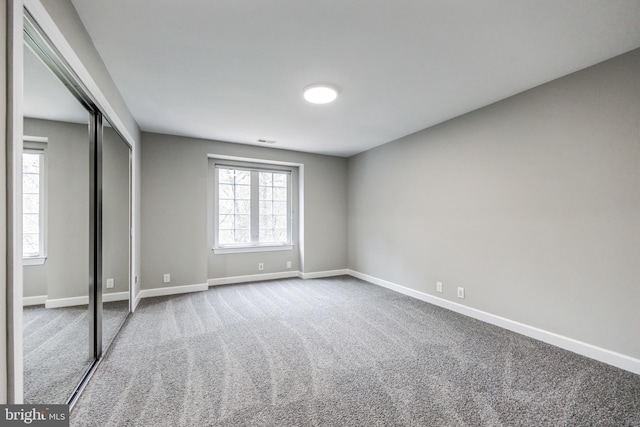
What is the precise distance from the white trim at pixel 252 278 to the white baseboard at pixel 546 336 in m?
2.34

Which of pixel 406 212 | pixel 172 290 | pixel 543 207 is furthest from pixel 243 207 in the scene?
pixel 543 207

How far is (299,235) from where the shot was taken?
214 inches

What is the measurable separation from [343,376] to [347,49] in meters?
2.51

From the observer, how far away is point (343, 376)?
2.07 metres

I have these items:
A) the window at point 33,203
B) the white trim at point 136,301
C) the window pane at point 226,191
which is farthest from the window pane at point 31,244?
the window pane at point 226,191

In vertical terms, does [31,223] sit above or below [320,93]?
below

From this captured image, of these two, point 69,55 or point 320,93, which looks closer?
point 69,55

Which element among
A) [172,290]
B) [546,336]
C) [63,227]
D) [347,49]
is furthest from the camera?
[172,290]

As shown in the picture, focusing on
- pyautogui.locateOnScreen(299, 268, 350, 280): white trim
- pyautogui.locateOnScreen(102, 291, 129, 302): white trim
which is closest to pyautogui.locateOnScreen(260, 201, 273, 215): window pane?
pyautogui.locateOnScreen(299, 268, 350, 280): white trim

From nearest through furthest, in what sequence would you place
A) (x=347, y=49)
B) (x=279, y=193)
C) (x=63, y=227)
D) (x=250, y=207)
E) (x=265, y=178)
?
(x=63, y=227), (x=347, y=49), (x=250, y=207), (x=265, y=178), (x=279, y=193)

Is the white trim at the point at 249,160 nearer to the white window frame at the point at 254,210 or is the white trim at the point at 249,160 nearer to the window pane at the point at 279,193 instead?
the white window frame at the point at 254,210

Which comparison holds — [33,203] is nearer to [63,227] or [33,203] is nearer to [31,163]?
[31,163]

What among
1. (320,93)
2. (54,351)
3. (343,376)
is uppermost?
(320,93)

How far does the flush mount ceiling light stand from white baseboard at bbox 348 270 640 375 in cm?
295
